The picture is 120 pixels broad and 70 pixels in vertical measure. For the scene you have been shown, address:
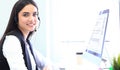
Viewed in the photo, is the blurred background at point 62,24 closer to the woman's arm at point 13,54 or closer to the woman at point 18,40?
the woman at point 18,40

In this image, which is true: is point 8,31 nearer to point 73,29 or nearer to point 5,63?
point 5,63

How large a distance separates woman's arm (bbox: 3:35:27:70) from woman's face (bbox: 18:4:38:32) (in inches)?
7.4

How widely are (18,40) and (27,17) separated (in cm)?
22

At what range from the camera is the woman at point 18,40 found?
1.53 meters

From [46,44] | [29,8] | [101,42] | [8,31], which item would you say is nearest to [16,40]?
[8,31]

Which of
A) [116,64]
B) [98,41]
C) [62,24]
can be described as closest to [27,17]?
[98,41]

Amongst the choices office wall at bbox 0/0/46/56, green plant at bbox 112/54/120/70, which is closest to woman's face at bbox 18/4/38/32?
green plant at bbox 112/54/120/70

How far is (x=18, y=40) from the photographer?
1583mm

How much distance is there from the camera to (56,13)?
9.22 feet

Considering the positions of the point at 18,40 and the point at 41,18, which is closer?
the point at 18,40

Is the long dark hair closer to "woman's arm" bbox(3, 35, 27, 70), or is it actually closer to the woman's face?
the woman's face

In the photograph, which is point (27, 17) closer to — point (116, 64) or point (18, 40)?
point (18, 40)

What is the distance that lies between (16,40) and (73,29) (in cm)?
134

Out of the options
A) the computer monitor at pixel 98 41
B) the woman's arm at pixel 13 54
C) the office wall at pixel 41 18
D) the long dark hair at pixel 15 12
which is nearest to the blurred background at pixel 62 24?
the office wall at pixel 41 18
